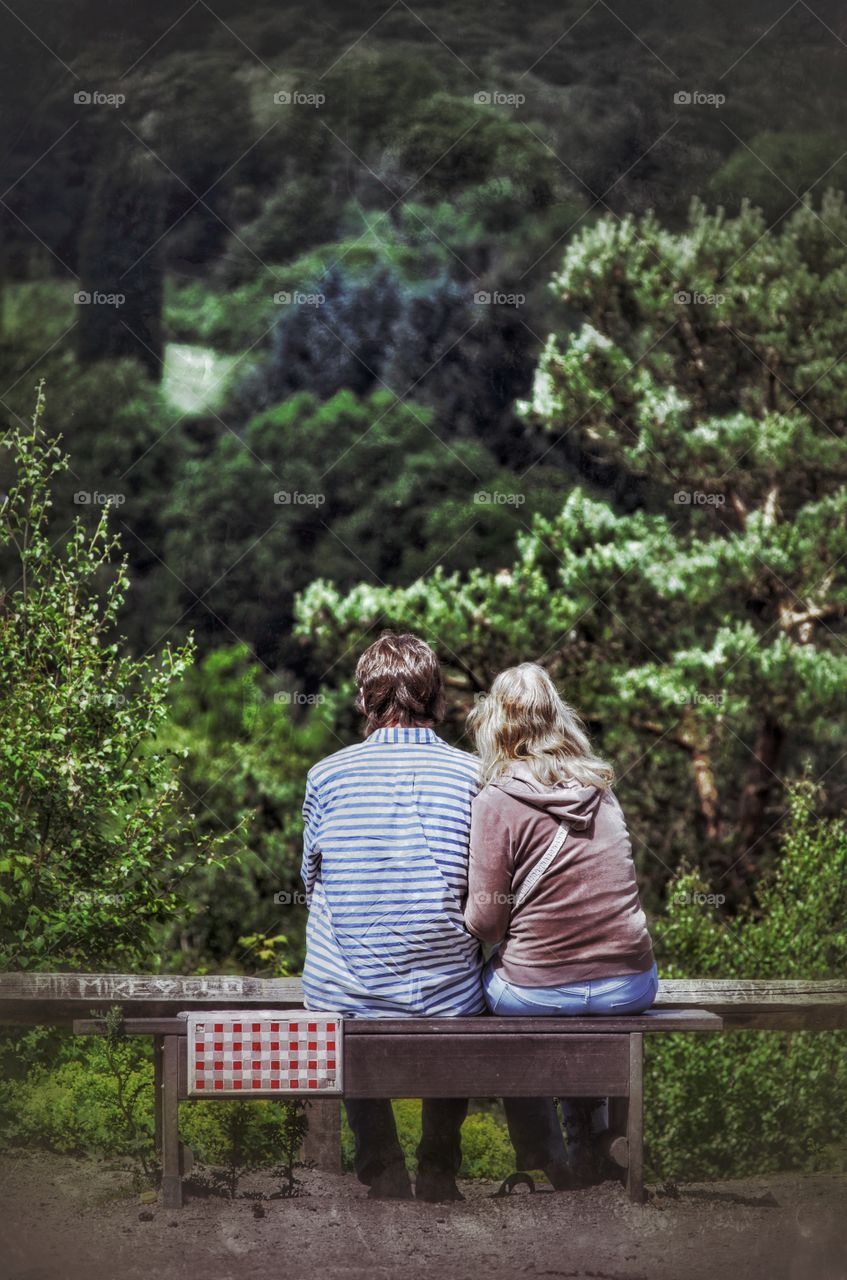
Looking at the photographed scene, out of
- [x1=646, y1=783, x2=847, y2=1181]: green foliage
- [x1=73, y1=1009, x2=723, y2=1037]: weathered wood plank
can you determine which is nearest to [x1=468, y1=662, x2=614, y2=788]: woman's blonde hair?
[x1=73, y1=1009, x2=723, y2=1037]: weathered wood plank

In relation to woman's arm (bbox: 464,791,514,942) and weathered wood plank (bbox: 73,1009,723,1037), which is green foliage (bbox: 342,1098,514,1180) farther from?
woman's arm (bbox: 464,791,514,942)

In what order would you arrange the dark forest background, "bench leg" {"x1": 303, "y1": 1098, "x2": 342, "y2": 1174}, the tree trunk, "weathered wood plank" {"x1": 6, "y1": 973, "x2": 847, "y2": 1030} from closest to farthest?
1. "bench leg" {"x1": 303, "y1": 1098, "x2": 342, "y2": 1174}
2. "weathered wood plank" {"x1": 6, "y1": 973, "x2": 847, "y2": 1030}
3. the dark forest background
4. the tree trunk

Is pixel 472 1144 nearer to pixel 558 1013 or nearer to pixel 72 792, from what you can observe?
pixel 558 1013

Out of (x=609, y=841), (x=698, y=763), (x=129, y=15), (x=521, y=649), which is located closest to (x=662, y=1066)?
(x=698, y=763)

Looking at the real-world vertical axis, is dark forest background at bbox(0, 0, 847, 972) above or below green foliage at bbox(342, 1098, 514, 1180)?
above

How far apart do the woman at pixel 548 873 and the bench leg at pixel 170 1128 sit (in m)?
0.82

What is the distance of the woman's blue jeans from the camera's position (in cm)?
381

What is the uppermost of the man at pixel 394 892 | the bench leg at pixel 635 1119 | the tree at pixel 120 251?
the tree at pixel 120 251

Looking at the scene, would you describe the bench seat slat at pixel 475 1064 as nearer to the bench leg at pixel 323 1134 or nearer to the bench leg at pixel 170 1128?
the bench leg at pixel 170 1128

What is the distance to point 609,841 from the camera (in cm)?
378

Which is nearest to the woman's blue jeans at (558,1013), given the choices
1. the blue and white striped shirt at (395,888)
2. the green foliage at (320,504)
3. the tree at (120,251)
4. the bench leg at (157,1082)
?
the blue and white striped shirt at (395,888)

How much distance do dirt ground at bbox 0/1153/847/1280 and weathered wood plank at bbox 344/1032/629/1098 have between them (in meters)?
0.39

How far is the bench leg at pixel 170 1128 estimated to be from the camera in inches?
153

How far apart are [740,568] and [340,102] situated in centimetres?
272
